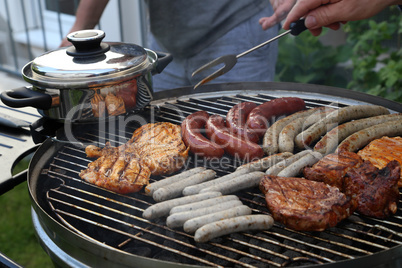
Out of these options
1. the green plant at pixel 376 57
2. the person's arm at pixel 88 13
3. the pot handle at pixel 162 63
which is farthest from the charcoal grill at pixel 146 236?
the green plant at pixel 376 57

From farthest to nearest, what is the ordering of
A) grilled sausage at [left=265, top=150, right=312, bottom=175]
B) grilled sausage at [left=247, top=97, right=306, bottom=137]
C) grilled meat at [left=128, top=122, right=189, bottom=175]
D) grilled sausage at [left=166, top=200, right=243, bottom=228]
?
grilled sausage at [left=247, top=97, right=306, bottom=137] → grilled meat at [left=128, top=122, right=189, bottom=175] → grilled sausage at [left=265, top=150, right=312, bottom=175] → grilled sausage at [left=166, top=200, right=243, bottom=228]

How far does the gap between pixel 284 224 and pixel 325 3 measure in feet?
5.74

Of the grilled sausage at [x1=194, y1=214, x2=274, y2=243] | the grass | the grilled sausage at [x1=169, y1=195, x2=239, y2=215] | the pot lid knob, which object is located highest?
the pot lid knob

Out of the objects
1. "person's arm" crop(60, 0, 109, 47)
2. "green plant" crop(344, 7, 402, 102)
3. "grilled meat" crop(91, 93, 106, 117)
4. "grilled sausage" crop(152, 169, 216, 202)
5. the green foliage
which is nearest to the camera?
"grilled sausage" crop(152, 169, 216, 202)

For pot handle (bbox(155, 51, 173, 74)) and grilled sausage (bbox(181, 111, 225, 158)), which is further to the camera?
pot handle (bbox(155, 51, 173, 74))

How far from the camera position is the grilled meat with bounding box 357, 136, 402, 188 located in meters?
2.86

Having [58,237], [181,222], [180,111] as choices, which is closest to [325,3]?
[180,111]

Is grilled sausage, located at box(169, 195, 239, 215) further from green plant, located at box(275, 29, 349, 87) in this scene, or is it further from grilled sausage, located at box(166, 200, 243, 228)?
green plant, located at box(275, 29, 349, 87)

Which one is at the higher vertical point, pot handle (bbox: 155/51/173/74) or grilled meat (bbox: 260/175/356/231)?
pot handle (bbox: 155/51/173/74)

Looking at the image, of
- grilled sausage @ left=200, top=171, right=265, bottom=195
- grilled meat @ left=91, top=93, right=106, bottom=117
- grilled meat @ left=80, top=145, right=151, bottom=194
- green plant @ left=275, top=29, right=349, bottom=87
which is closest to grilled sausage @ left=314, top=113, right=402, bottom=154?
grilled sausage @ left=200, top=171, right=265, bottom=195

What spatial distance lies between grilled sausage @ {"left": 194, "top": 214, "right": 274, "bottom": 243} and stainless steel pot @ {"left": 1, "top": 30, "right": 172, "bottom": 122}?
4.12 ft

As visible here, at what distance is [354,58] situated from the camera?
21.9 ft

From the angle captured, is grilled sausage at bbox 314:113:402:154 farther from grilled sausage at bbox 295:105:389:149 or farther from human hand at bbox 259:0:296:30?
human hand at bbox 259:0:296:30

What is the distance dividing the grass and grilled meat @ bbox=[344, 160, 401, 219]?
12.9ft
